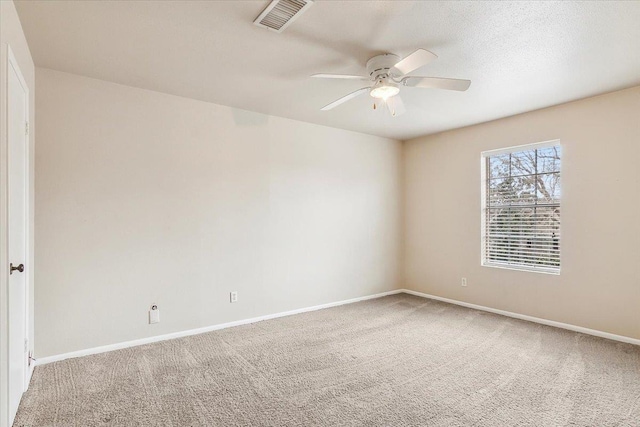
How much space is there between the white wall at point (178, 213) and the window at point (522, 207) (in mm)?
1787

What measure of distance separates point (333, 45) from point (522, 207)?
3.25m

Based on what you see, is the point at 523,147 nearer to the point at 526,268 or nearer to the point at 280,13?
the point at 526,268

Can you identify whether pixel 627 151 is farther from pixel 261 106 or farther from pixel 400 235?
pixel 261 106

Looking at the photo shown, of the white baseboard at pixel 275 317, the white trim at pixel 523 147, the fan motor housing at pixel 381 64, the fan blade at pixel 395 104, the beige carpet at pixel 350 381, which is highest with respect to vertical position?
the fan motor housing at pixel 381 64

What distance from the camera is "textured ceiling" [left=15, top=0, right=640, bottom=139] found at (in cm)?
209

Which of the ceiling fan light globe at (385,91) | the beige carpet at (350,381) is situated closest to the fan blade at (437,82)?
the ceiling fan light globe at (385,91)

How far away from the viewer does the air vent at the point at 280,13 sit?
6.56ft

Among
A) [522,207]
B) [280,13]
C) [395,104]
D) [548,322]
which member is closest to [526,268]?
[548,322]

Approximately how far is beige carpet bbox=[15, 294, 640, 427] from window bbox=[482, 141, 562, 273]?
3.09 ft

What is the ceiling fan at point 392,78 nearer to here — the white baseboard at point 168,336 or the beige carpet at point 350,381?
the beige carpet at point 350,381

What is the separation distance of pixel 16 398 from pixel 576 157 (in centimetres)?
534

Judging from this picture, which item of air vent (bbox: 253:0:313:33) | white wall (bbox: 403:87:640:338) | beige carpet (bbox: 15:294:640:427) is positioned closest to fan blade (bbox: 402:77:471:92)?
air vent (bbox: 253:0:313:33)

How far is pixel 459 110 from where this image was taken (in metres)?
4.03

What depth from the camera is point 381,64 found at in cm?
263
